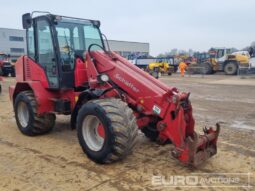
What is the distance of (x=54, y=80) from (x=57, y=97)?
0.44 metres

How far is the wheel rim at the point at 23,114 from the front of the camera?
Answer: 6891 millimetres

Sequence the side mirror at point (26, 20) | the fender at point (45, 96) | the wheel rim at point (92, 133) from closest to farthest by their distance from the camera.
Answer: the wheel rim at point (92, 133)
the fender at point (45, 96)
the side mirror at point (26, 20)

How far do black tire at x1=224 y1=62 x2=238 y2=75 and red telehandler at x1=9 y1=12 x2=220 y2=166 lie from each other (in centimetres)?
2262

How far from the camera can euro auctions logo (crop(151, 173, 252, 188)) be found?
415 cm

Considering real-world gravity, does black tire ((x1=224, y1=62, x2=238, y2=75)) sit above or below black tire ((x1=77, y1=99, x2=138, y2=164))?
Result: above

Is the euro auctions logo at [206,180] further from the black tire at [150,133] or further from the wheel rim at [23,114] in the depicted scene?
the wheel rim at [23,114]

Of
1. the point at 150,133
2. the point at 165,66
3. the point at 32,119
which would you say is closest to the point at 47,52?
the point at 32,119

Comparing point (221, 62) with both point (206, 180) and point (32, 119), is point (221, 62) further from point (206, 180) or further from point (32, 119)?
point (206, 180)

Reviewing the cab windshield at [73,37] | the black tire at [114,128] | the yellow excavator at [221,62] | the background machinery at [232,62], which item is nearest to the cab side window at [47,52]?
the cab windshield at [73,37]

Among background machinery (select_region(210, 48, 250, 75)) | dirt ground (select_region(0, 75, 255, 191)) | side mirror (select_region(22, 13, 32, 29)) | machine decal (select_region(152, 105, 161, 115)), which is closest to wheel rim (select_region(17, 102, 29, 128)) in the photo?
dirt ground (select_region(0, 75, 255, 191))

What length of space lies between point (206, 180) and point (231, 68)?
24776 mm

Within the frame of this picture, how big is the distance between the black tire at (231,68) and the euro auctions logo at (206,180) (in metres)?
24.1

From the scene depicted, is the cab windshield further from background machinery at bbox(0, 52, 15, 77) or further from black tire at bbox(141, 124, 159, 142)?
background machinery at bbox(0, 52, 15, 77)

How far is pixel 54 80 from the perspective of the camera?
6383mm
